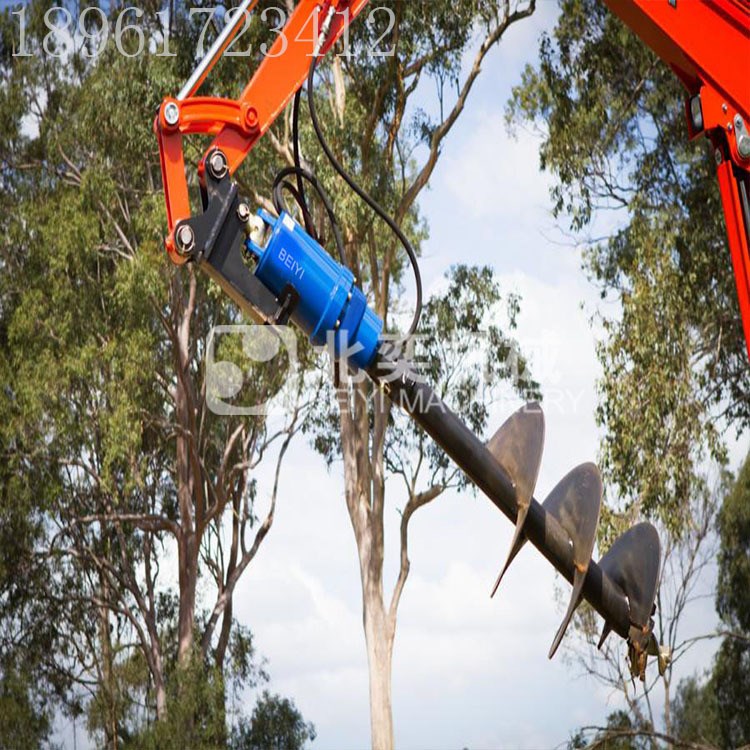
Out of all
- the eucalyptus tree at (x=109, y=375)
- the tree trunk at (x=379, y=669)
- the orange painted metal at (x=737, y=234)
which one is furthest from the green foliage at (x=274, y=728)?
the orange painted metal at (x=737, y=234)

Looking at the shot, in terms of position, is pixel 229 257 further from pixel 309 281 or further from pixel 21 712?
pixel 21 712

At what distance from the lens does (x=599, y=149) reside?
16391 mm

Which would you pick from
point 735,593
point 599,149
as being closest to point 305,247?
point 599,149

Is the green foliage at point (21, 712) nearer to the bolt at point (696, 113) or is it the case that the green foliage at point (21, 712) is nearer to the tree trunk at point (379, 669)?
the tree trunk at point (379, 669)

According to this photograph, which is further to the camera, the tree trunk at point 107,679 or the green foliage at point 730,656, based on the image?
the green foliage at point 730,656

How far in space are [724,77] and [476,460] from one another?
1881mm

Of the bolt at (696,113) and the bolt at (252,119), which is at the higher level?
the bolt at (696,113)

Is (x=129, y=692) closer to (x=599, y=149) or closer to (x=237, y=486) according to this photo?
(x=237, y=486)

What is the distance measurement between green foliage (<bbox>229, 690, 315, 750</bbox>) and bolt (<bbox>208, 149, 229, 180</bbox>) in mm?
18657

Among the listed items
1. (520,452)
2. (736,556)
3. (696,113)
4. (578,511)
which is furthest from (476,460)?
(736,556)

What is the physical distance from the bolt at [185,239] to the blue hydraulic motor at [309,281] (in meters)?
0.16

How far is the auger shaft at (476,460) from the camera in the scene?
12.3ft

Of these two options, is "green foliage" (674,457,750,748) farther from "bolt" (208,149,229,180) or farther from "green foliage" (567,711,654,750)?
Result: "bolt" (208,149,229,180)

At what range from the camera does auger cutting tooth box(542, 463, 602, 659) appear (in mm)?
3986
